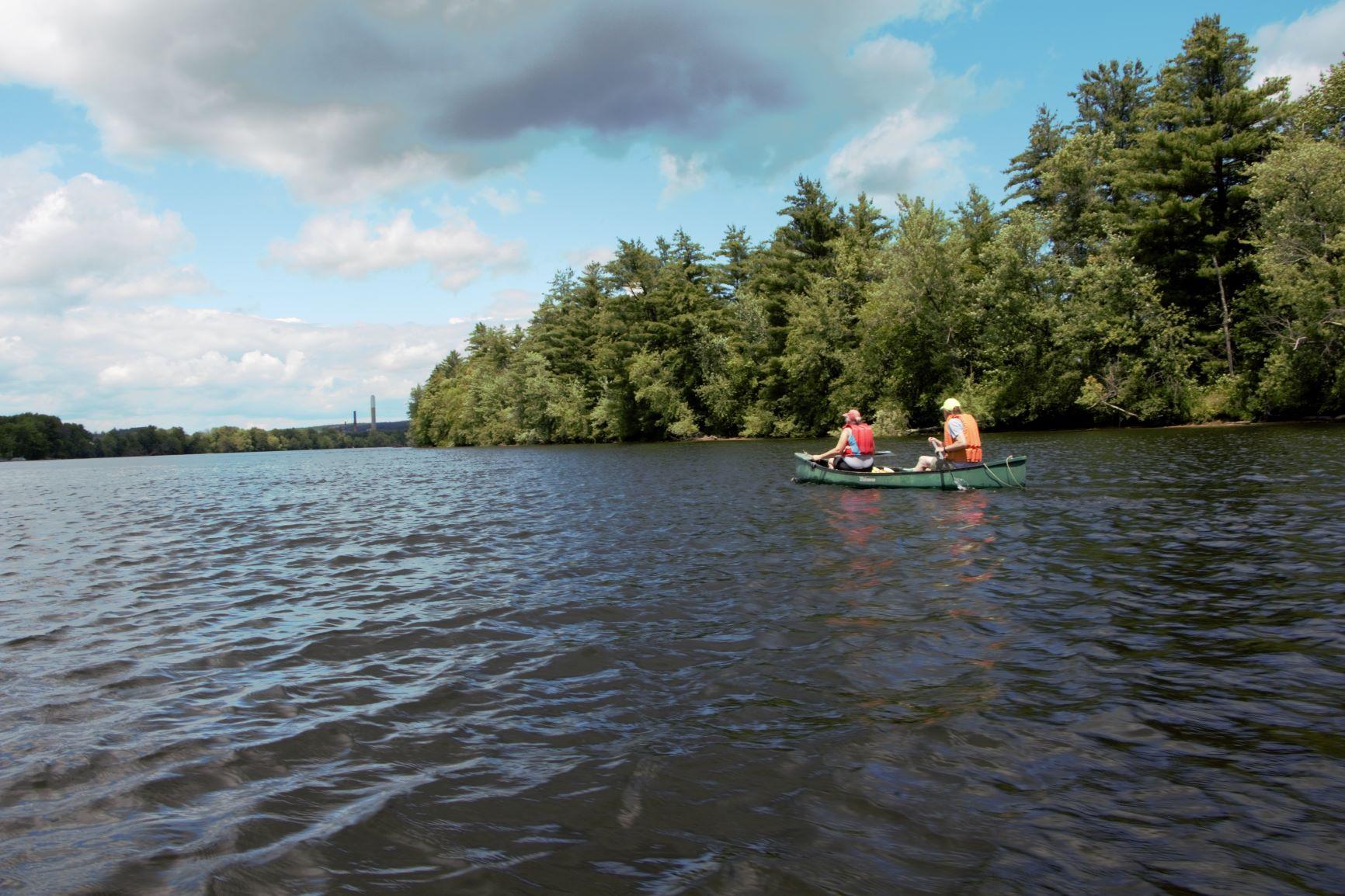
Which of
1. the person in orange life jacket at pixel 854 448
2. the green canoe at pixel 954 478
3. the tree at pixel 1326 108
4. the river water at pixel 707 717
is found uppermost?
the tree at pixel 1326 108

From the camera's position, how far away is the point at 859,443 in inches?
888

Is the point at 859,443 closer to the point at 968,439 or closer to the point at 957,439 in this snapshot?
the point at 957,439

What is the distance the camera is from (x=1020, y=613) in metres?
8.54

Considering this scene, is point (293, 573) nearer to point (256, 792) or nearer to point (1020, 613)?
point (256, 792)

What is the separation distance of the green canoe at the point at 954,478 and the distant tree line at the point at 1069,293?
2564cm

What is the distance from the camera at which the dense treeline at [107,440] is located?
144 metres

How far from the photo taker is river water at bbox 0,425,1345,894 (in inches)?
163

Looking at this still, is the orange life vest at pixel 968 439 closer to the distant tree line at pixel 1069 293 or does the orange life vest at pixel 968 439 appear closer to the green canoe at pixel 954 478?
the green canoe at pixel 954 478

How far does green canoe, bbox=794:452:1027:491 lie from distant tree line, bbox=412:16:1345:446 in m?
25.6

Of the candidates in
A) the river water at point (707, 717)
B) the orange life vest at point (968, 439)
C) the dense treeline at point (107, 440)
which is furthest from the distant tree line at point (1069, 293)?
the dense treeline at point (107, 440)

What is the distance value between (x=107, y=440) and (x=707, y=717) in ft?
647

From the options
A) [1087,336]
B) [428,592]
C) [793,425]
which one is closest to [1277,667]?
[428,592]

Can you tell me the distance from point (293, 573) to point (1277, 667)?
13.5 meters

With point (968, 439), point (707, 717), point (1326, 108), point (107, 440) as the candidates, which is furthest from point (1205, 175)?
point (107, 440)
